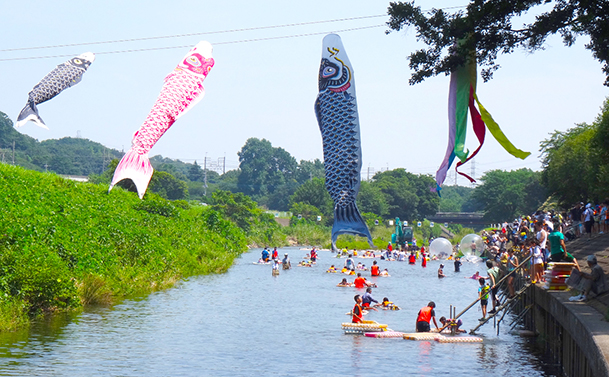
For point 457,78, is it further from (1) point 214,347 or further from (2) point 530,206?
(2) point 530,206

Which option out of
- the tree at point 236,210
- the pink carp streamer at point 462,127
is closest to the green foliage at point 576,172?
the pink carp streamer at point 462,127

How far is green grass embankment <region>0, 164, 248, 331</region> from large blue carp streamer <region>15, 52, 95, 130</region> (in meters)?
3.01

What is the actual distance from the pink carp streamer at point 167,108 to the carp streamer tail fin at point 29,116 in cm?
485

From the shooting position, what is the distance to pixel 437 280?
44.9m

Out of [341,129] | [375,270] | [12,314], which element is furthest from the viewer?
[375,270]

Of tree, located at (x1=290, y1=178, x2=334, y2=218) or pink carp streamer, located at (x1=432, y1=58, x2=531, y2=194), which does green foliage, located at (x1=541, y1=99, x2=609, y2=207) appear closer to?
pink carp streamer, located at (x1=432, y1=58, x2=531, y2=194)

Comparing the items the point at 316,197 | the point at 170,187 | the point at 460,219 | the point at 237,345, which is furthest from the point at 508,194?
the point at 237,345

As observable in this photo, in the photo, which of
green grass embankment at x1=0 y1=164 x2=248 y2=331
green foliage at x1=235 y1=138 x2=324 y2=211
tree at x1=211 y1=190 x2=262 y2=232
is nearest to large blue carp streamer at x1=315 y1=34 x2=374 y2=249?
green grass embankment at x1=0 y1=164 x2=248 y2=331

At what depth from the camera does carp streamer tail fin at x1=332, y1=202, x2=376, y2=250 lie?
16672 millimetres

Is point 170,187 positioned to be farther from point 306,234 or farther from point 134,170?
point 134,170

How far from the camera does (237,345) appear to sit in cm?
1980

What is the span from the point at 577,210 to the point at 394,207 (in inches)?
3427

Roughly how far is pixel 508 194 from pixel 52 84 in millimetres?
86976

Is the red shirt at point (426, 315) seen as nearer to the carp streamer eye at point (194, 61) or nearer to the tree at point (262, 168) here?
the carp streamer eye at point (194, 61)
